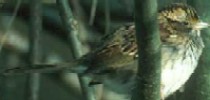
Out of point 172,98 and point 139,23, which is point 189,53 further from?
point 139,23

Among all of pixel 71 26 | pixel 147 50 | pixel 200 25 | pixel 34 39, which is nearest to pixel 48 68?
pixel 71 26

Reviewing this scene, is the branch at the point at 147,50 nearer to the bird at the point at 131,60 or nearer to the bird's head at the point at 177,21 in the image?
the bird at the point at 131,60

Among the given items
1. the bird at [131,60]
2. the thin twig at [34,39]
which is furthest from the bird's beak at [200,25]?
the thin twig at [34,39]

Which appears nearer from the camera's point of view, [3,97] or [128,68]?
[128,68]

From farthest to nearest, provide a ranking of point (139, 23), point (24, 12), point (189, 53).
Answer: point (24, 12)
point (189, 53)
point (139, 23)

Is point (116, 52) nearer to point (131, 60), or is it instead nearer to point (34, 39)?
point (131, 60)

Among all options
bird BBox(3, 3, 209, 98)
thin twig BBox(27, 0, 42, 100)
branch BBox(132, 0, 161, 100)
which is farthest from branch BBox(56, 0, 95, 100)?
branch BBox(132, 0, 161, 100)

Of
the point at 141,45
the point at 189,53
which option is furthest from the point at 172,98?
the point at 141,45

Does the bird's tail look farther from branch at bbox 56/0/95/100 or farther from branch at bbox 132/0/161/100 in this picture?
branch at bbox 132/0/161/100
